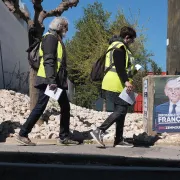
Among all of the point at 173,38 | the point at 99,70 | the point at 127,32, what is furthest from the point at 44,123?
the point at 173,38

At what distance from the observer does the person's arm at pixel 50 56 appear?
5547mm

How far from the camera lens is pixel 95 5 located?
36.3m

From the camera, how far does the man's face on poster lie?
270 inches

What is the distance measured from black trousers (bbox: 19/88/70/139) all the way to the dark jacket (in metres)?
0.16

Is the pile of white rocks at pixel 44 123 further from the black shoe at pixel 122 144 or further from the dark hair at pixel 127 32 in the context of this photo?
the dark hair at pixel 127 32

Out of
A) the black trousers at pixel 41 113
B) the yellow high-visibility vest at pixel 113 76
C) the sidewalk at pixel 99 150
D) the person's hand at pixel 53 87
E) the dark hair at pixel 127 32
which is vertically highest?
the dark hair at pixel 127 32

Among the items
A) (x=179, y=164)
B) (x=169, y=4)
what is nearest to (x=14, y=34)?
(x=169, y=4)

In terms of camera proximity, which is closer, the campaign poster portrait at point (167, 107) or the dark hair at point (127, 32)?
the dark hair at point (127, 32)

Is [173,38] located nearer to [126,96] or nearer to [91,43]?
[126,96]

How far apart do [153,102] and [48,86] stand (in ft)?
7.18

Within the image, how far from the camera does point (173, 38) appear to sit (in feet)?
27.5

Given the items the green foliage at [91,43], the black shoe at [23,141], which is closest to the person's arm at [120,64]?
the black shoe at [23,141]

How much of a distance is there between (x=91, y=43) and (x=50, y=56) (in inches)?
1007

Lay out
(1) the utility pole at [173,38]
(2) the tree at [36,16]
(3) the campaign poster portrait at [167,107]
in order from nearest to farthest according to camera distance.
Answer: (3) the campaign poster portrait at [167,107] < (2) the tree at [36,16] < (1) the utility pole at [173,38]
